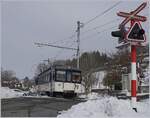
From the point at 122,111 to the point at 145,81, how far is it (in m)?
37.8

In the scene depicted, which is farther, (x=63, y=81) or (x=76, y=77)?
(x=76, y=77)

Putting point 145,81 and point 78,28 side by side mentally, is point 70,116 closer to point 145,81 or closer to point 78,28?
point 78,28

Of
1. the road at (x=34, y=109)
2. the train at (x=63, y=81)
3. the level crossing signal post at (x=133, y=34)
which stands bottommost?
the road at (x=34, y=109)

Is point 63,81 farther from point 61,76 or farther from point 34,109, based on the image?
point 34,109

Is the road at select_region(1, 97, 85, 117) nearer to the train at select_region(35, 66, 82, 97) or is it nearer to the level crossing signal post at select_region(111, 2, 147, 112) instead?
the level crossing signal post at select_region(111, 2, 147, 112)

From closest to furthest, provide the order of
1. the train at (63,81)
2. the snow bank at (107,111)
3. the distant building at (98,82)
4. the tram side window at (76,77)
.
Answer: the snow bank at (107,111) → the train at (63,81) → the tram side window at (76,77) → the distant building at (98,82)

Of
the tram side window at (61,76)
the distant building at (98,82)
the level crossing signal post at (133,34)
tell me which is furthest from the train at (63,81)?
the distant building at (98,82)

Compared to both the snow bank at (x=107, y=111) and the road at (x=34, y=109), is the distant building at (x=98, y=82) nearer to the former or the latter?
the road at (x=34, y=109)

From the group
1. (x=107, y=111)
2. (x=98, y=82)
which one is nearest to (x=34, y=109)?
(x=107, y=111)

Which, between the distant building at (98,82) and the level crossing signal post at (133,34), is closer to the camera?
the level crossing signal post at (133,34)

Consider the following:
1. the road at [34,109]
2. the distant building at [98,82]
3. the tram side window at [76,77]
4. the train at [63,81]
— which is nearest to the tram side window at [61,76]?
the train at [63,81]

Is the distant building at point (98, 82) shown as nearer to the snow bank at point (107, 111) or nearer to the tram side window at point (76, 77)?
the tram side window at point (76, 77)

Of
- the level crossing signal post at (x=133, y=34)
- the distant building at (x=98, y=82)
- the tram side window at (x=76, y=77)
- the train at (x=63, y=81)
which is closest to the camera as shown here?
the level crossing signal post at (x=133, y=34)

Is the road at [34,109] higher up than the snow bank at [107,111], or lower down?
lower down
